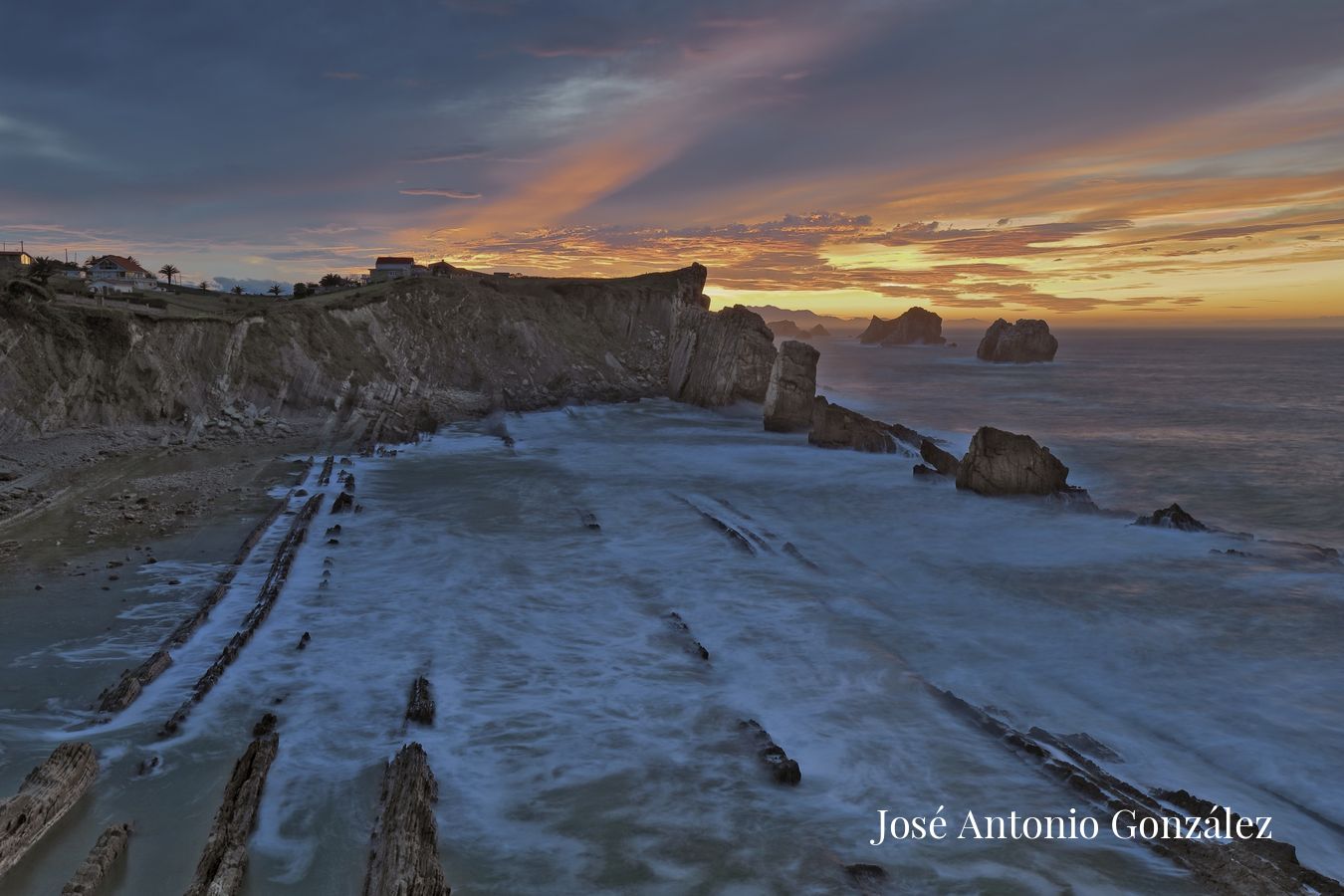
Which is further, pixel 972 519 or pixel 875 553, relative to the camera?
pixel 972 519

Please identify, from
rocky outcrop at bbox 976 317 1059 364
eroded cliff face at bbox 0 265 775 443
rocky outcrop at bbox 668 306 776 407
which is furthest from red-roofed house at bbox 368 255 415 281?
rocky outcrop at bbox 976 317 1059 364

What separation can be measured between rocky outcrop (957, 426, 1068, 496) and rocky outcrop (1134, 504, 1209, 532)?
358 centimetres

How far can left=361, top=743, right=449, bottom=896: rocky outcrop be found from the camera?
795 cm

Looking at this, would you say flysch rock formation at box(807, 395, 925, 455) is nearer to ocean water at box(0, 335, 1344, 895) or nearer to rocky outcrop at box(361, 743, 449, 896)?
ocean water at box(0, 335, 1344, 895)

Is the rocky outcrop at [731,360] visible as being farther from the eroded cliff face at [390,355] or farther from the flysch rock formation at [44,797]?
the flysch rock formation at [44,797]

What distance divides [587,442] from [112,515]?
77.9ft

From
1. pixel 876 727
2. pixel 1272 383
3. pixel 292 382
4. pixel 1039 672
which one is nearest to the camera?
pixel 876 727

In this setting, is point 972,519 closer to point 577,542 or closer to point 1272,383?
point 577,542

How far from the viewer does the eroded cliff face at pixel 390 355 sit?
108 feet

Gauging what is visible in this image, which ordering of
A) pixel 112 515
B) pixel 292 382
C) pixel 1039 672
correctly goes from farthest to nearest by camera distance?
pixel 292 382, pixel 112 515, pixel 1039 672

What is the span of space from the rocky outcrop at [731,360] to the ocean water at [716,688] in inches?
1147

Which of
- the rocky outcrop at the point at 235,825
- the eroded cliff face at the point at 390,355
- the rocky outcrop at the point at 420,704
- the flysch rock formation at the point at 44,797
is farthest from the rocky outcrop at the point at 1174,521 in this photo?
the eroded cliff face at the point at 390,355

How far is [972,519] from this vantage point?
2627cm

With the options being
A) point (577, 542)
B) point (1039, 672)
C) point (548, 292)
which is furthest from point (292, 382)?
point (1039, 672)
